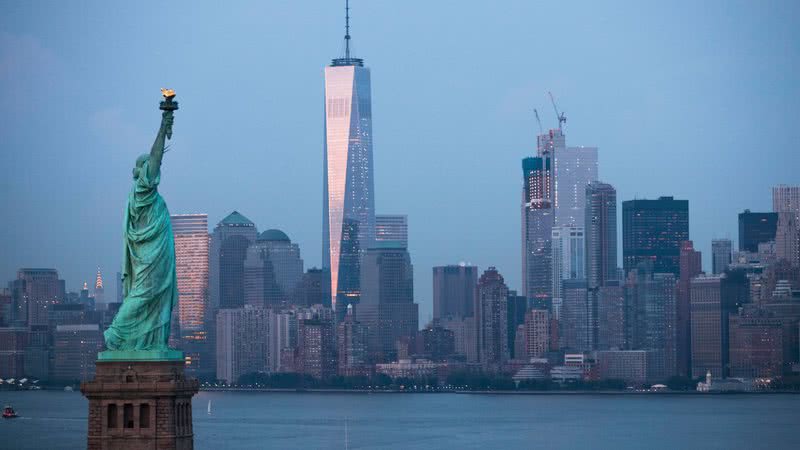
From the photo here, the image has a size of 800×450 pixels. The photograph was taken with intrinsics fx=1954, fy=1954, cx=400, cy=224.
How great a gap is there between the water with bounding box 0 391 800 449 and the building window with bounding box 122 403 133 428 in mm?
58380

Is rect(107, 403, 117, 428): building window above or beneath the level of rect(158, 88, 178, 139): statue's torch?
beneath

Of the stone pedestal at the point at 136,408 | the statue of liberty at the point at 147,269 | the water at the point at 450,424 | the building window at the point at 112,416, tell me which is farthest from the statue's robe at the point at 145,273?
the water at the point at 450,424

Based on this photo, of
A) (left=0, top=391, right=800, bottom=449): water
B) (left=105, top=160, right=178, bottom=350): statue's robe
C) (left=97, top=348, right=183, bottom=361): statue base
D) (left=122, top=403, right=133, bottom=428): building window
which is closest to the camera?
(left=122, top=403, right=133, bottom=428): building window

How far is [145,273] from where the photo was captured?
91.5ft

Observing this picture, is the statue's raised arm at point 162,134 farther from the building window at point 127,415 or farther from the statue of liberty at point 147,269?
the building window at point 127,415

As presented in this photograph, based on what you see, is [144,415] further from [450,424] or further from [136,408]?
[450,424]

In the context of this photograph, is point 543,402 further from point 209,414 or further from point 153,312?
point 153,312

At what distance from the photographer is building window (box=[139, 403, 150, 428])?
2711cm

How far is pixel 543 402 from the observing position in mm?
192000

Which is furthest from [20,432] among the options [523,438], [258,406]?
[258,406]

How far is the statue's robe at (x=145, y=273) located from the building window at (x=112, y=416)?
2.86 ft

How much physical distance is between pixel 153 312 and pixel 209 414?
4709 inches

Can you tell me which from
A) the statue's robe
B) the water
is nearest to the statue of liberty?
the statue's robe

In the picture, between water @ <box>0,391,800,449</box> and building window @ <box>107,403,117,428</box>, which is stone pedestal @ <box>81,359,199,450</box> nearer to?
building window @ <box>107,403,117,428</box>
